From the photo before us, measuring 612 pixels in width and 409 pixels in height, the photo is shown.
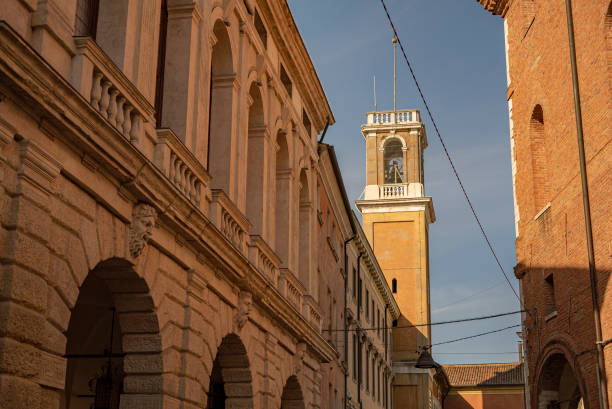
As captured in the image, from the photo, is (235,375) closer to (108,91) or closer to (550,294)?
(108,91)

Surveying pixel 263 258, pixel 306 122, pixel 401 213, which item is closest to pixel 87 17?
pixel 263 258

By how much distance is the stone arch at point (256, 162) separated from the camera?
1762cm

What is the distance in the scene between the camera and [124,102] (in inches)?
411

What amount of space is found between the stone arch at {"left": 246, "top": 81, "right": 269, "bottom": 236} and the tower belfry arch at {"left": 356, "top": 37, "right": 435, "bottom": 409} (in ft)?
137

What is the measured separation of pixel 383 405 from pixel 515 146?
26.1 m

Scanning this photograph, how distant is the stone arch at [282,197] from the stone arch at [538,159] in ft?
24.6

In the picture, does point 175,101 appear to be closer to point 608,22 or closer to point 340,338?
point 608,22

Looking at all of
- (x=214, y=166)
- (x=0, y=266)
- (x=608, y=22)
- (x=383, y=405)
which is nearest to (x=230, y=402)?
(x=214, y=166)

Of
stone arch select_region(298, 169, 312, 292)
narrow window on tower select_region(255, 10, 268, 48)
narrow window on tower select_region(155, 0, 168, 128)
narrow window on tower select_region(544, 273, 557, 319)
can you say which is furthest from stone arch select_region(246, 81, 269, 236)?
narrow window on tower select_region(544, 273, 557, 319)

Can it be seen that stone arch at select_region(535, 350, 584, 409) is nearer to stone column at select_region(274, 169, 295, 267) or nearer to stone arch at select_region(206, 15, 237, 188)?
stone column at select_region(274, 169, 295, 267)

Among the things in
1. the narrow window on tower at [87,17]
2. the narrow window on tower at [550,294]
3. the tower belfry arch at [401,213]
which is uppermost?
the tower belfry arch at [401,213]

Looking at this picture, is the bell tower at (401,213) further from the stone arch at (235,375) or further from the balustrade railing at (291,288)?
the stone arch at (235,375)

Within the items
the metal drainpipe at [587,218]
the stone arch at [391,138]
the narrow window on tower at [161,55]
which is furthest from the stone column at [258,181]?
the stone arch at [391,138]

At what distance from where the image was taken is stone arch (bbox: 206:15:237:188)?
15.2 metres
